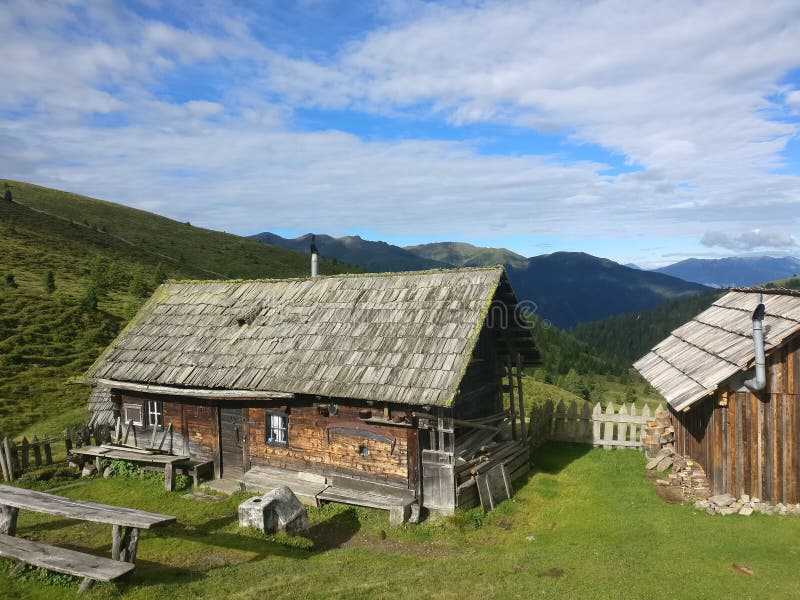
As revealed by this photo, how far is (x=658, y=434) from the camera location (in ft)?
51.3

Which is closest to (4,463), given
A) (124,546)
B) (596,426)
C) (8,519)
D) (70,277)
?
(8,519)

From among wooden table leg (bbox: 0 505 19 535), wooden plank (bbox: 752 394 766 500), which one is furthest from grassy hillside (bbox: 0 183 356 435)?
wooden plank (bbox: 752 394 766 500)

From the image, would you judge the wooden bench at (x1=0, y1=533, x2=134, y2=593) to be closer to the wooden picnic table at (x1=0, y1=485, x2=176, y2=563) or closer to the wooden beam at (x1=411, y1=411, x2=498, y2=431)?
the wooden picnic table at (x1=0, y1=485, x2=176, y2=563)

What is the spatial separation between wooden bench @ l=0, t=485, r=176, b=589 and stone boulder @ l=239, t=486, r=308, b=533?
2.78m

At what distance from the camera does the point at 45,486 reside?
1522cm

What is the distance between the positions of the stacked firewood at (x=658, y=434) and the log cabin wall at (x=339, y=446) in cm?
787

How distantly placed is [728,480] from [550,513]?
3.96 m

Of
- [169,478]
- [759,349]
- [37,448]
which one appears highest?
[759,349]

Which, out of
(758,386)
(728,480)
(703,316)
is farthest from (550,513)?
(703,316)

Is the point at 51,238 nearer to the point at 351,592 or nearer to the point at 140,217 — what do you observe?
the point at 140,217

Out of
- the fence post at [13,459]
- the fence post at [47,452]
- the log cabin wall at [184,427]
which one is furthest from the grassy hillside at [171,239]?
the fence post at [13,459]

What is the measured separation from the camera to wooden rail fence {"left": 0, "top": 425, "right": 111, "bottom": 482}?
15430 millimetres

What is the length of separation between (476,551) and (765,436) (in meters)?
6.71

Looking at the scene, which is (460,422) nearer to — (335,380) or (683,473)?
(335,380)
